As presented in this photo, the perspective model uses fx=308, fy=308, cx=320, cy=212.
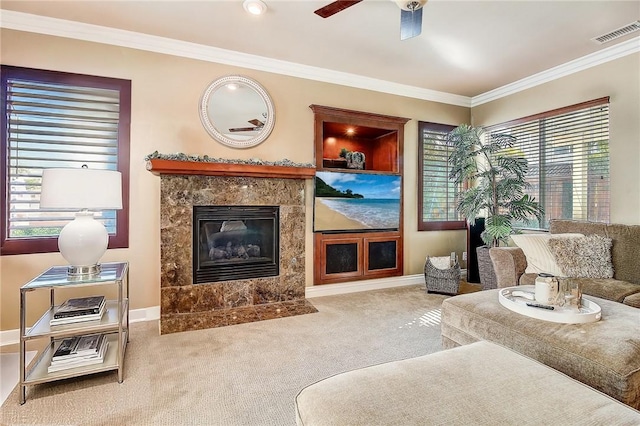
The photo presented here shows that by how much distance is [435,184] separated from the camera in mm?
4520

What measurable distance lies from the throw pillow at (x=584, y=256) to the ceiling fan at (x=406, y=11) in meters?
2.26

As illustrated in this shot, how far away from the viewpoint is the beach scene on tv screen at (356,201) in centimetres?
378

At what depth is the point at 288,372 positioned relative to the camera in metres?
2.08

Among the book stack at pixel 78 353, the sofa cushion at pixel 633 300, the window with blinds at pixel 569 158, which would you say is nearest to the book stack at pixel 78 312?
the book stack at pixel 78 353

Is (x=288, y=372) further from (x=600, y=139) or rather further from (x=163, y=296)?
(x=600, y=139)

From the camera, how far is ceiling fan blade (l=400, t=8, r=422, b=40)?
82.9 inches

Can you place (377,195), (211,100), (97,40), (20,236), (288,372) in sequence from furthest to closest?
1. (377,195)
2. (211,100)
3. (97,40)
4. (20,236)
5. (288,372)

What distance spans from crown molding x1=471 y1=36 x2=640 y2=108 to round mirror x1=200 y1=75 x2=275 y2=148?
127 inches

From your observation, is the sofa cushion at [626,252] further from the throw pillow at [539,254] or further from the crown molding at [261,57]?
the crown molding at [261,57]

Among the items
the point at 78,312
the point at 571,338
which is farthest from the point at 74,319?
the point at 571,338

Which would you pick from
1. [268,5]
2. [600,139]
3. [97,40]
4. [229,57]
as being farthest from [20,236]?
[600,139]

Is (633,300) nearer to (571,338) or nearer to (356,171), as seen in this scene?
(571,338)

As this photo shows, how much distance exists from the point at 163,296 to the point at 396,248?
9.41 ft

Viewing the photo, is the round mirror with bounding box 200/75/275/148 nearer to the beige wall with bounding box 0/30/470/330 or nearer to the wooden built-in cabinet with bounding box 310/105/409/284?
the beige wall with bounding box 0/30/470/330
